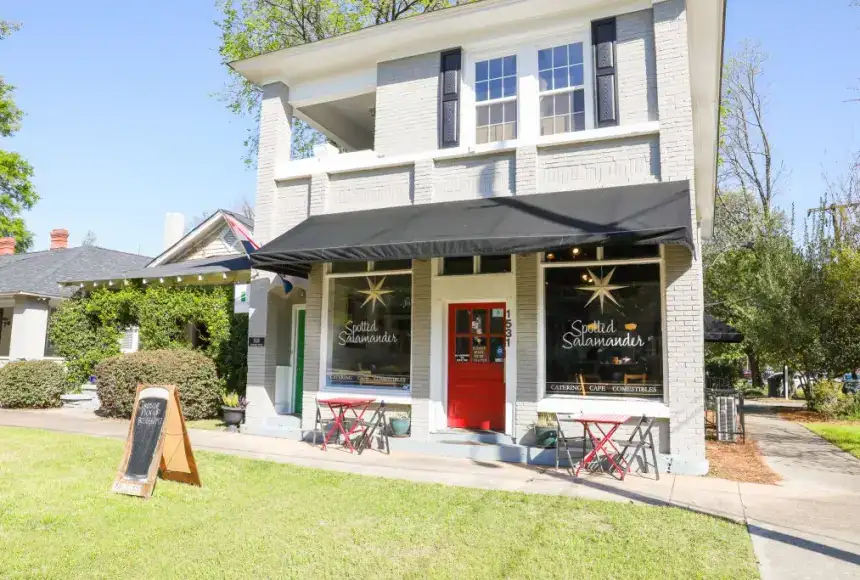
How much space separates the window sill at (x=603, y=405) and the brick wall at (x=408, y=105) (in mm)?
4762

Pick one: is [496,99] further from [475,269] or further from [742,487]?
[742,487]

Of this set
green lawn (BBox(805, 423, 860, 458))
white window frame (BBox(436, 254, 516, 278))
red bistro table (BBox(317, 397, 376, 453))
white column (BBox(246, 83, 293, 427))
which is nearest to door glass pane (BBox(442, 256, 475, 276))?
white window frame (BBox(436, 254, 516, 278))

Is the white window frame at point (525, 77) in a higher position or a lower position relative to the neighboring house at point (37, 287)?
higher

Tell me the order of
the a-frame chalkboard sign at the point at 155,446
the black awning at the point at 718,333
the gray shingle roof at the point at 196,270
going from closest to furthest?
the a-frame chalkboard sign at the point at 155,446 < the gray shingle roof at the point at 196,270 < the black awning at the point at 718,333

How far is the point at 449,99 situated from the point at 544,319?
4179 millimetres

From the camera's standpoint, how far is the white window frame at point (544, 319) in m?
8.26

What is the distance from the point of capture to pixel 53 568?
442cm

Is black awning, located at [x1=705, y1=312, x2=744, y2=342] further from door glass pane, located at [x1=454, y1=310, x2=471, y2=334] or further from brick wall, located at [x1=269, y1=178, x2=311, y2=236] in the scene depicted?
brick wall, located at [x1=269, y1=178, x2=311, y2=236]

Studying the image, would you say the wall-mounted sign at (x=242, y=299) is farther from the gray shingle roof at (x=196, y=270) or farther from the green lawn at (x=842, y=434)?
the green lawn at (x=842, y=434)

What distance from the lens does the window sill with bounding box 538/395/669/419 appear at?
816cm

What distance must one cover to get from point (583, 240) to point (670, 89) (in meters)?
3.05

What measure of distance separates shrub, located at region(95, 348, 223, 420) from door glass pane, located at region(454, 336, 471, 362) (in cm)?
609

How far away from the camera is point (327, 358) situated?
1062 cm

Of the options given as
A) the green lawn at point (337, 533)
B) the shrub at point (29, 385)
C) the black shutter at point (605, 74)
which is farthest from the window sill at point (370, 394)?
the shrub at point (29, 385)
